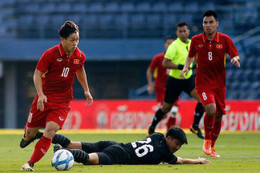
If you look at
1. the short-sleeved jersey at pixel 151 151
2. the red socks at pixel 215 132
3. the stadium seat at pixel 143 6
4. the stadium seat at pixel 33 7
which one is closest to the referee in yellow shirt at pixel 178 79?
the red socks at pixel 215 132

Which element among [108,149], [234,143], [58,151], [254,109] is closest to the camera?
[58,151]

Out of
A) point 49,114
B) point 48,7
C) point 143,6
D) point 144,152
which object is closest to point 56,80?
point 49,114

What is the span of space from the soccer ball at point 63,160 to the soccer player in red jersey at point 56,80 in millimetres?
308

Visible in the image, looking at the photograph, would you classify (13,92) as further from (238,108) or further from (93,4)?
(238,108)

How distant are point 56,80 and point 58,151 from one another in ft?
3.56

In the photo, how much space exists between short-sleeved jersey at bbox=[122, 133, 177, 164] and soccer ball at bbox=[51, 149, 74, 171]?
90cm

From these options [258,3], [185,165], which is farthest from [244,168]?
[258,3]

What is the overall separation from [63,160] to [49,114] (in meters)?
0.81

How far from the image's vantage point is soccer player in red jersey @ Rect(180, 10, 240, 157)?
933 cm

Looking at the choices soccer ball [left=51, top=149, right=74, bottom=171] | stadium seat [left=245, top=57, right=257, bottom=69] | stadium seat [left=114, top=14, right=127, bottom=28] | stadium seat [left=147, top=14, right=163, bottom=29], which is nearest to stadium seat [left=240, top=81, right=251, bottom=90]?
stadium seat [left=245, top=57, right=257, bottom=69]

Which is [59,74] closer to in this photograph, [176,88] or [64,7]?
[176,88]

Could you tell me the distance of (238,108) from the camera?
18.6m

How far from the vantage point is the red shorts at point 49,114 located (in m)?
7.61

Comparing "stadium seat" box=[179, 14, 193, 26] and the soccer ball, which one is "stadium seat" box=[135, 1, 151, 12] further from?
the soccer ball
